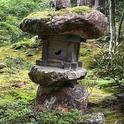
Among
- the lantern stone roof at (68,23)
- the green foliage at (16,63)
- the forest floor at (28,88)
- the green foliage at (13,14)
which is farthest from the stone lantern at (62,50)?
the green foliage at (13,14)

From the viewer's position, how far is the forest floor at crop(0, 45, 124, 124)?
330 inches

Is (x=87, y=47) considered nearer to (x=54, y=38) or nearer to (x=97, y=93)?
(x=97, y=93)

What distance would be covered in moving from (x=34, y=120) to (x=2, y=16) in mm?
17818

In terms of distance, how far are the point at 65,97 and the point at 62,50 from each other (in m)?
1.02

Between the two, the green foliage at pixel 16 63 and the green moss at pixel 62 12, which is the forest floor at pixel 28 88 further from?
the green moss at pixel 62 12

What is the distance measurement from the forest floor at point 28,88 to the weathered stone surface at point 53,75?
3.04 ft

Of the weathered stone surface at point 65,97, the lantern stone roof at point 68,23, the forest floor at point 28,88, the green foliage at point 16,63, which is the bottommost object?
the green foliage at point 16,63

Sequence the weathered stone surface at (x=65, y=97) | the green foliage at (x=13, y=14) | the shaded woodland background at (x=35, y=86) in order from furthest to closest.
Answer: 1. the green foliage at (x=13, y=14)
2. the weathered stone surface at (x=65, y=97)
3. the shaded woodland background at (x=35, y=86)

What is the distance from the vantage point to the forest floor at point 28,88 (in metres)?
8.38

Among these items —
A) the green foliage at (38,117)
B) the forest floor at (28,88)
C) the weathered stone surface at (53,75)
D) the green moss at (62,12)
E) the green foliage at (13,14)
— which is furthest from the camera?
the green foliage at (13,14)

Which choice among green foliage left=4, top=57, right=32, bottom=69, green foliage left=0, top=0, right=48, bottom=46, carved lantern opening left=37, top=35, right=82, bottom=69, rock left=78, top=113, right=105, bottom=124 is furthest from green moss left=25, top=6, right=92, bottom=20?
green foliage left=0, top=0, right=48, bottom=46

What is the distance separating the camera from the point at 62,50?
26.8 ft

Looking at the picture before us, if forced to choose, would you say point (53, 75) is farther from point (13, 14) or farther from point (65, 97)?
point (13, 14)

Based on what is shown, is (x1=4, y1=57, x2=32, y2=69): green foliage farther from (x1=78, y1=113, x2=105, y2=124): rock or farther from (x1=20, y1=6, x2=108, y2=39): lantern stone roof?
(x1=78, y1=113, x2=105, y2=124): rock
